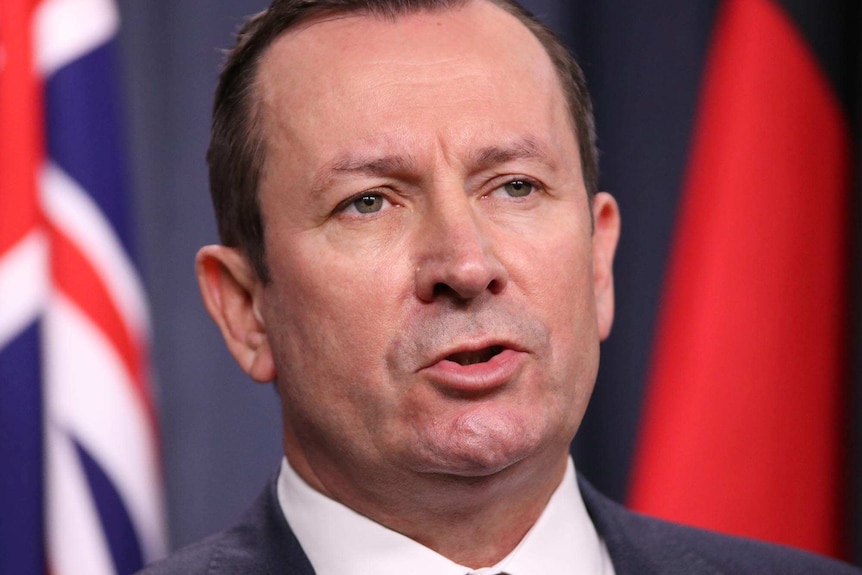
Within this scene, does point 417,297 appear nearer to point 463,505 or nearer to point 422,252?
point 422,252

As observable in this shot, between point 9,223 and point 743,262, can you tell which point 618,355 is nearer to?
point 743,262

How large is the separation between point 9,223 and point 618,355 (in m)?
1.55

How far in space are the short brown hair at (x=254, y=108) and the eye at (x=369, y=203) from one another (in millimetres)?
207

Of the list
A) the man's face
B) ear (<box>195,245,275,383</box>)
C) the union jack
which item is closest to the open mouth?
the man's face

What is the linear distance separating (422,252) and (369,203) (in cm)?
13

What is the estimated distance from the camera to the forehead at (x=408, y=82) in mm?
1688

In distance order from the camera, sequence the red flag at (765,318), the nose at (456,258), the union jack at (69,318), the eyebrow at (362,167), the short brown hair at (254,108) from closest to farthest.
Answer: the nose at (456,258) → the eyebrow at (362,167) → the short brown hair at (254,108) → the union jack at (69,318) → the red flag at (765,318)

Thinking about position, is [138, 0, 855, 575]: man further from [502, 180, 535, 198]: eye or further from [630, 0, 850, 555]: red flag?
[630, 0, 850, 555]: red flag

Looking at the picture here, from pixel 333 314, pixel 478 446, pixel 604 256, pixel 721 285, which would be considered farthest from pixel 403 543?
pixel 721 285

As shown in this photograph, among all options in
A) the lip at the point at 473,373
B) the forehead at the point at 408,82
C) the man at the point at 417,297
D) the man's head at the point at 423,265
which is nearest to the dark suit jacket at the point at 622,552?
the man at the point at 417,297

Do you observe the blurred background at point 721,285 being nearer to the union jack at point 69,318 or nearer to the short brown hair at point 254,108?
the union jack at point 69,318

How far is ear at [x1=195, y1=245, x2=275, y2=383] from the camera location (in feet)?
6.16

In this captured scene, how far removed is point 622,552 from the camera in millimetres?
1839

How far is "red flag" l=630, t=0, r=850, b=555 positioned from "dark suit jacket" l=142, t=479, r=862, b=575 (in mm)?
553
